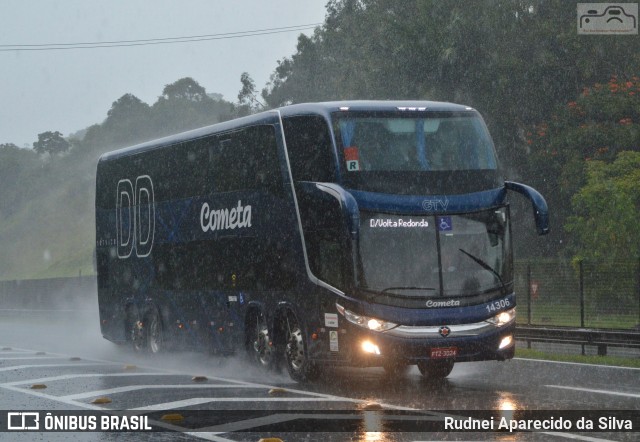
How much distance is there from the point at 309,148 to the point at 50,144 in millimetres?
Result: 147241

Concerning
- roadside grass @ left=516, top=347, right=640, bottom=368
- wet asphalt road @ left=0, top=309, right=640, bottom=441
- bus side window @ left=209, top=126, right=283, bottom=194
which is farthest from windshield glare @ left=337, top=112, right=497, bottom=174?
roadside grass @ left=516, top=347, right=640, bottom=368

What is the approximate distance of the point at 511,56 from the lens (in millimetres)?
44844

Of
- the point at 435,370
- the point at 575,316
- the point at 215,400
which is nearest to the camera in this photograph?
the point at 215,400

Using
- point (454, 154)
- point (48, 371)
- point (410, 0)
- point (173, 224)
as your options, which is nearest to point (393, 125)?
point (454, 154)

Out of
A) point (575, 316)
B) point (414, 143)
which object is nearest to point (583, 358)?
point (575, 316)

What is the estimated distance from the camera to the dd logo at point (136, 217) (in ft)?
73.5

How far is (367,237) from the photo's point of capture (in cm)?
1557

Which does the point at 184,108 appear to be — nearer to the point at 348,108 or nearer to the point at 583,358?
the point at 583,358

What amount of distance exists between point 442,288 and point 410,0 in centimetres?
3742

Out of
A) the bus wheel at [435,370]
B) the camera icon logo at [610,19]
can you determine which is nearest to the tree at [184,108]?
the camera icon logo at [610,19]

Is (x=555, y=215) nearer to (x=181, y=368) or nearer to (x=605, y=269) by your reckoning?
(x=605, y=269)

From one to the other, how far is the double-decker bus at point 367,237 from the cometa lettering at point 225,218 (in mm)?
40

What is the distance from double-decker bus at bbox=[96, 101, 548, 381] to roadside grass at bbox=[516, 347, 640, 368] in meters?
4.53

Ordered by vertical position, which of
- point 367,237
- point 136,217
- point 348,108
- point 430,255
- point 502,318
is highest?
point 348,108
